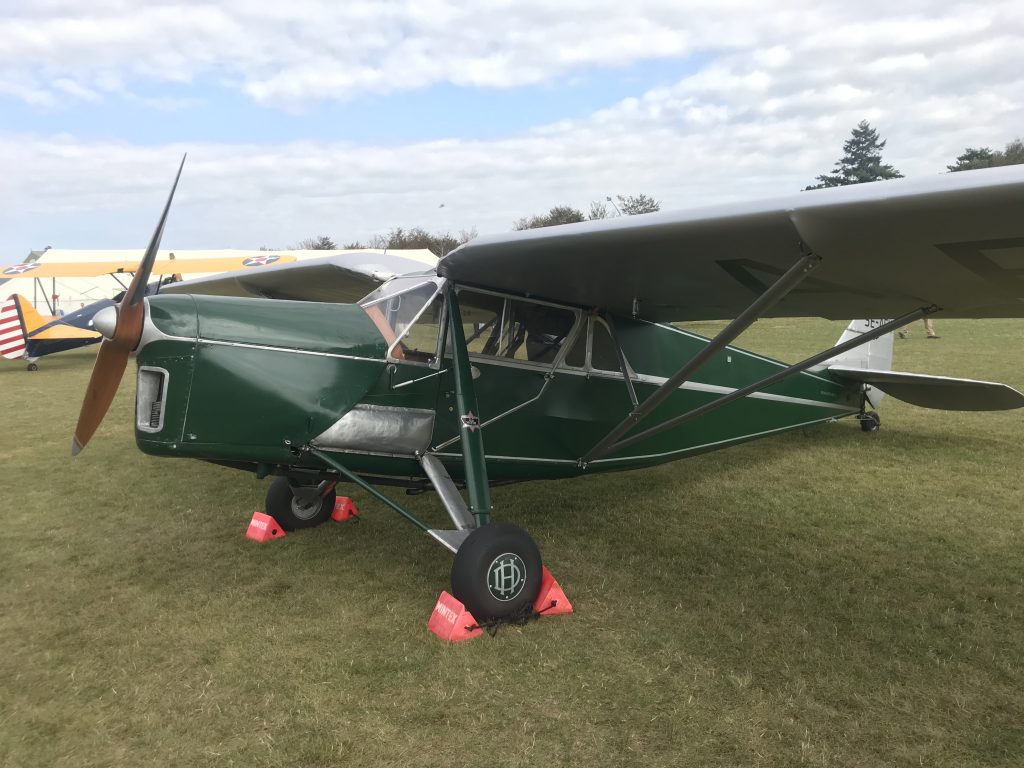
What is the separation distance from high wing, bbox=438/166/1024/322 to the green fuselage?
599 mm

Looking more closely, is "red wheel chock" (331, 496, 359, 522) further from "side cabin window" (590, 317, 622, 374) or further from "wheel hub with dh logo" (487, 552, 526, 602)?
"side cabin window" (590, 317, 622, 374)

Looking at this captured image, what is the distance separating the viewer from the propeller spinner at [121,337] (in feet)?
11.2

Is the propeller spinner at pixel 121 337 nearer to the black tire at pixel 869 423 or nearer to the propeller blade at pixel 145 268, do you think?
the propeller blade at pixel 145 268

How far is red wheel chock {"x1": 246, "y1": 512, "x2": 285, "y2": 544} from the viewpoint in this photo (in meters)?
5.00

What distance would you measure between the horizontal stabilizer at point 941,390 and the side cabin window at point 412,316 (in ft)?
15.7

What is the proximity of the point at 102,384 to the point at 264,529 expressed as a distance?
1689 millimetres

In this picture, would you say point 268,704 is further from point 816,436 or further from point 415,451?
point 816,436

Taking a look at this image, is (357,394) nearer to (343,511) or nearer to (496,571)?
(496,571)


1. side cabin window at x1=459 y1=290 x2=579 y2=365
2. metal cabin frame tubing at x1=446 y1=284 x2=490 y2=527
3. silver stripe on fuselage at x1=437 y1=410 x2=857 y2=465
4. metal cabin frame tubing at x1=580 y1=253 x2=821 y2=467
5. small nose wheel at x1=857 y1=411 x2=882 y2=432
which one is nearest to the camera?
metal cabin frame tubing at x1=580 y1=253 x2=821 y2=467

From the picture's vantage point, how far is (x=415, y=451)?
4.27 meters

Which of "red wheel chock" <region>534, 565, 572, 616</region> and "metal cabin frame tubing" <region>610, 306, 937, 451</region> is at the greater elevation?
"metal cabin frame tubing" <region>610, 306, 937, 451</region>

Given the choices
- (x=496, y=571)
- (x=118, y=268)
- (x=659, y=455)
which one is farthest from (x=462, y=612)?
(x=118, y=268)

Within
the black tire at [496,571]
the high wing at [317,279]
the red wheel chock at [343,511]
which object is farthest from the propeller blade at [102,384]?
the high wing at [317,279]

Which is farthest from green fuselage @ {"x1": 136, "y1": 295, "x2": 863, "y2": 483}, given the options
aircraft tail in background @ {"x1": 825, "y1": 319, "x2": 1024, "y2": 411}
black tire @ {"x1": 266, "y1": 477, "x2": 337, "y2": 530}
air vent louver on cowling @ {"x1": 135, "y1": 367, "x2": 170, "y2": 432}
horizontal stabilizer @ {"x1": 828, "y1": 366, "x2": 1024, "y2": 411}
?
horizontal stabilizer @ {"x1": 828, "y1": 366, "x2": 1024, "y2": 411}
